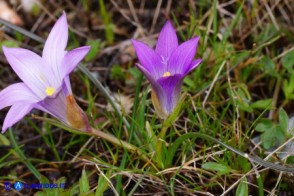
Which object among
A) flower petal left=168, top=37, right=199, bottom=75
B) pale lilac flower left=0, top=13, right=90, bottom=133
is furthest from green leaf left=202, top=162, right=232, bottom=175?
pale lilac flower left=0, top=13, right=90, bottom=133

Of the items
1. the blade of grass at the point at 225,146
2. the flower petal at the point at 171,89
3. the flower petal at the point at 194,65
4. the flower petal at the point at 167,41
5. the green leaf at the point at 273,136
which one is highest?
the flower petal at the point at 167,41

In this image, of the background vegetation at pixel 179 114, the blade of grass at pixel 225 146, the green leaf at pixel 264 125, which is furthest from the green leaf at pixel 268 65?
the blade of grass at pixel 225 146

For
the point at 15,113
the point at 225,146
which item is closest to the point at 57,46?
the point at 15,113

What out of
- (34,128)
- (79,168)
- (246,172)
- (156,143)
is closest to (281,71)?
(246,172)

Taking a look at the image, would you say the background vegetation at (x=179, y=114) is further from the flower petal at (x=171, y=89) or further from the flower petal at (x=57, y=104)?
the flower petal at (x=57, y=104)

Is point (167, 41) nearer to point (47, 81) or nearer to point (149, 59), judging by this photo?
point (149, 59)

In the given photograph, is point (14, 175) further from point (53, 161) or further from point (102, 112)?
point (102, 112)
